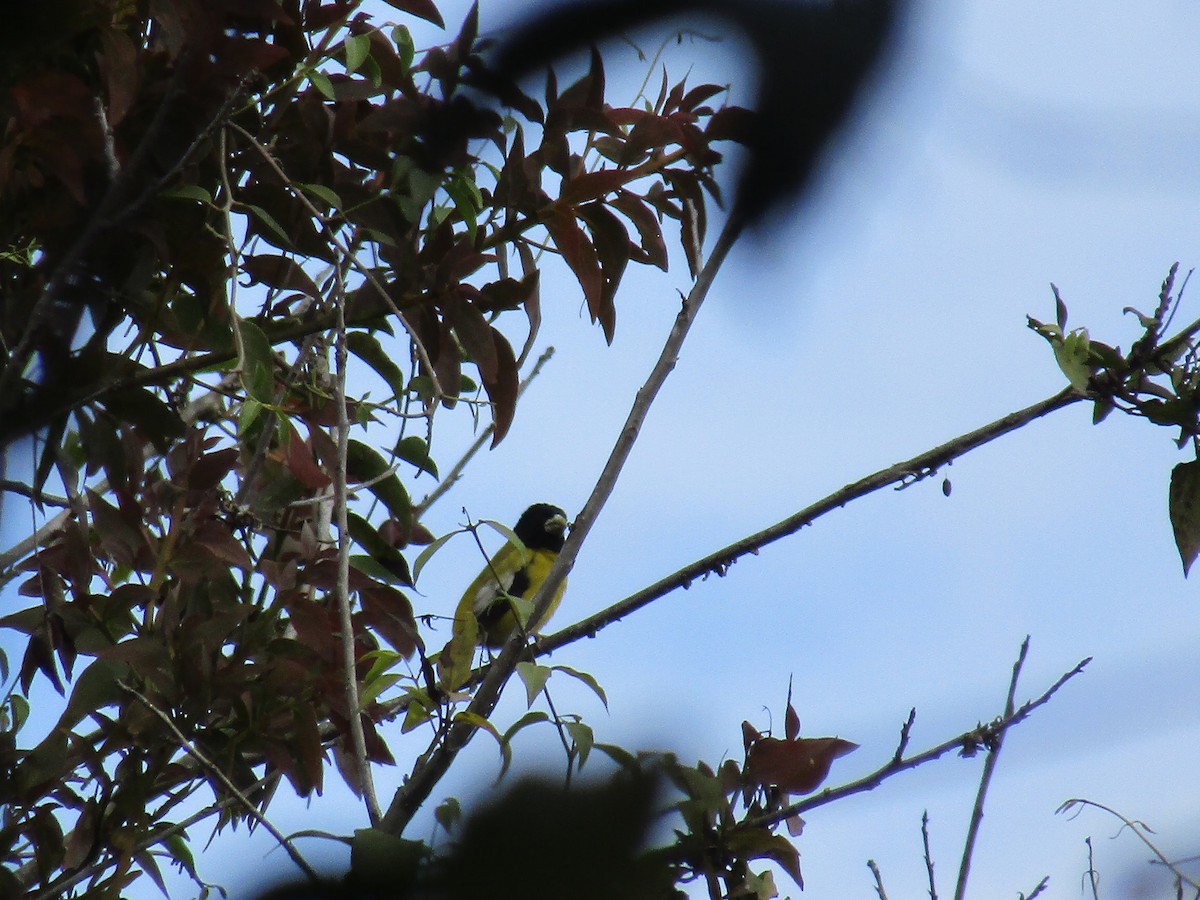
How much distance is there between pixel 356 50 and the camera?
1778 millimetres

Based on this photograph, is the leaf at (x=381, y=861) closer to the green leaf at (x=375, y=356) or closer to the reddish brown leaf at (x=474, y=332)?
the reddish brown leaf at (x=474, y=332)

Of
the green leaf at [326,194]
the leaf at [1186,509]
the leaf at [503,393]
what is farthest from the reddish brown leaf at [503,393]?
the leaf at [1186,509]

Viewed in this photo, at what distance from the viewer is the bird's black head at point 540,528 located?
28.1 feet

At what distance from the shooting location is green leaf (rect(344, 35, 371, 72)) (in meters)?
1.76

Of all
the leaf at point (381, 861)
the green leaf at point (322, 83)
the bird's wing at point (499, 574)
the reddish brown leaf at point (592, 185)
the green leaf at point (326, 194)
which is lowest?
the leaf at point (381, 861)

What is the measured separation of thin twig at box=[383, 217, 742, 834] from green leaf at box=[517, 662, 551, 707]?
13 mm

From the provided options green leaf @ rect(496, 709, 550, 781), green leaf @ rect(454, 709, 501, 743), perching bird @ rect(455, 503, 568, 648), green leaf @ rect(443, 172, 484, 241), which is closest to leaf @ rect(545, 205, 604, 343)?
green leaf @ rect(443, 172, 484, 241)

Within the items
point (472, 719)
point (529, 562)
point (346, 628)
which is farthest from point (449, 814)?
point (529, 562)

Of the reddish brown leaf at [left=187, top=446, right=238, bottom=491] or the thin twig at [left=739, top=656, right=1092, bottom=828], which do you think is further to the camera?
the reddish brown leaf at [left=187, top=446, right=238, bottom=491]

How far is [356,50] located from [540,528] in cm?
706

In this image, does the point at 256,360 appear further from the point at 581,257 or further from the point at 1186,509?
the point at 1186,509

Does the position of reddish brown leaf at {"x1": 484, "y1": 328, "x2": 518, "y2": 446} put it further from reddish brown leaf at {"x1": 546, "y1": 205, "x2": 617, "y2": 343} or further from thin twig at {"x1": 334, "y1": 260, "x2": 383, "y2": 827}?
thin twig at {"x1": 334, "y1": 260, "x2": 383, "y2": 827}

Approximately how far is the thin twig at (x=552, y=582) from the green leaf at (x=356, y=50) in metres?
0.71

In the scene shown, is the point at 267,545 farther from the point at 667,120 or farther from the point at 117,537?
the point at 667,120
